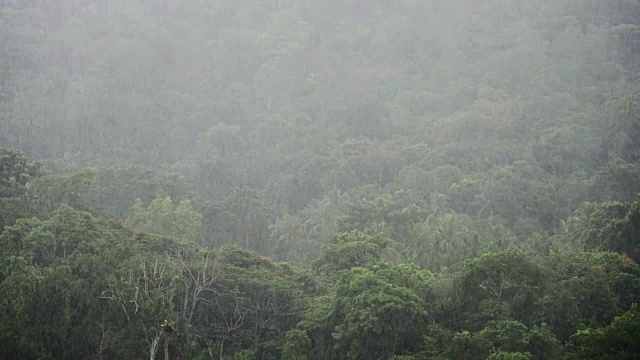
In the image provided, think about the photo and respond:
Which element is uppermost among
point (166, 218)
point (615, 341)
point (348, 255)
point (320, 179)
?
point (615, 341)

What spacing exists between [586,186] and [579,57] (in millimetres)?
32664

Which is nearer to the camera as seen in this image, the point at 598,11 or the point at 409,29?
the point at 598,11

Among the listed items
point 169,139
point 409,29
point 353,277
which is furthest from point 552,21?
point 353,277

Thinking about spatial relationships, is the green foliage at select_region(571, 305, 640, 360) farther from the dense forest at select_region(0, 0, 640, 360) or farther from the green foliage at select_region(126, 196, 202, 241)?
the green foliage at select_region(126, 196, 202, 241)

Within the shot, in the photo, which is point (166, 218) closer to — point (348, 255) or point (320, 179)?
point (348, 255)

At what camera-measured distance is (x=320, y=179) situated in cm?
6072

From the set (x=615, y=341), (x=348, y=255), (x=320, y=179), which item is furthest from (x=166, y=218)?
(x=615, y=341)

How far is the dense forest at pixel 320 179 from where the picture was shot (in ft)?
87.1

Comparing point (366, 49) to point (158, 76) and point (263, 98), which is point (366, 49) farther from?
point (158, 76)

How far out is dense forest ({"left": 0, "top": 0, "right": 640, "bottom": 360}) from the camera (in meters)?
26.5

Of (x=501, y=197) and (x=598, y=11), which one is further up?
(x=598, y=11)

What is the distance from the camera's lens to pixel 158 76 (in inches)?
3164

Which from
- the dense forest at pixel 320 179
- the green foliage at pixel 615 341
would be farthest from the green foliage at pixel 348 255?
the green foliage at pixel 615 341

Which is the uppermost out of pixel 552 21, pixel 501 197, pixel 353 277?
pixel 552 21
